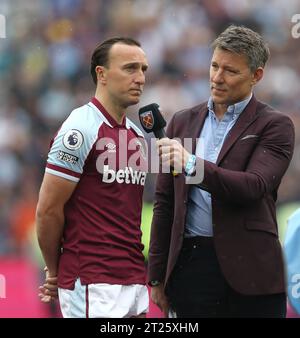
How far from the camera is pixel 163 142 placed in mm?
3840

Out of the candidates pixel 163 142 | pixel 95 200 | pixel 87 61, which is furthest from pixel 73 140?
pixel 87 61

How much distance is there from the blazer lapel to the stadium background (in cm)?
426

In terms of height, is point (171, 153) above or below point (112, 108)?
below

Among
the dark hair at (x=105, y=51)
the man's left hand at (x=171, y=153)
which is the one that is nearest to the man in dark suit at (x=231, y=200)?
the man's left hand at (x=171, y=153)

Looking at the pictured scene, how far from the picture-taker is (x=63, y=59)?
9492 millimetres

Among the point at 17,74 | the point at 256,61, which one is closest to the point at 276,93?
the point at 17,74

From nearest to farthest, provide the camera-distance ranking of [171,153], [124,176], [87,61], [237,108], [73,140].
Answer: [171,153] < [73,140] < [124,176] < [237,108] < [87,61]

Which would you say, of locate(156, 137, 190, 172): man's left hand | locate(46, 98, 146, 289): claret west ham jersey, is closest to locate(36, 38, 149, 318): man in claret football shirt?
locate(46, 98, 146, 289): claret west ham jersey

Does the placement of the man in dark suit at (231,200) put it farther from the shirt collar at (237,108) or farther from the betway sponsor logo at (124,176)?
the betway sponsor logo at (124,176)

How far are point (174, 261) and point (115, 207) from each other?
1.27 feet

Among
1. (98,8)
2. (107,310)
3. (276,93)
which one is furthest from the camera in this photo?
(98,8)

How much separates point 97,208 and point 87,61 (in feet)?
18.3

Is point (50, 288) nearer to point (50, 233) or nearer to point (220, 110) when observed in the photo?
point (50, 233)

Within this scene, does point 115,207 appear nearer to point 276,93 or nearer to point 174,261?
point 174,261
